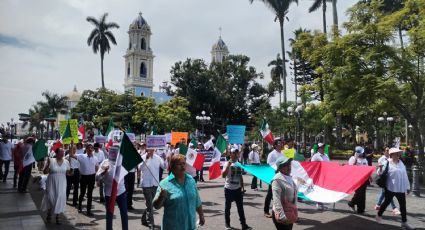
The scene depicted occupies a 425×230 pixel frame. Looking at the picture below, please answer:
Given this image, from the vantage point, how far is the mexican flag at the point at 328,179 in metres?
9.17

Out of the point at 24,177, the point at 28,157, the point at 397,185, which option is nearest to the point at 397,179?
the point at 397,185

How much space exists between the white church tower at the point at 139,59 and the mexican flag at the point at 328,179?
86.1m

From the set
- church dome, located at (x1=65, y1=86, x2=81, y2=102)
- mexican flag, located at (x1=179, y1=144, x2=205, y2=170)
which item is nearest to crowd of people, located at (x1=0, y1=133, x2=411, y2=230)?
mexican flag, located at (x1=179, y1=144, x2=205, y2=170)

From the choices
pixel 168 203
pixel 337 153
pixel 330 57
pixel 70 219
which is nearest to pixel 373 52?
pixel 330 57

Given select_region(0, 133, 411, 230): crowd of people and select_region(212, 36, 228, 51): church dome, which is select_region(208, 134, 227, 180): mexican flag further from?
select_region(212, 36, 228, 51): church dome

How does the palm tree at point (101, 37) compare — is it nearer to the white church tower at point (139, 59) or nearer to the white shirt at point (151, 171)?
the white church tower at point (139, 59)

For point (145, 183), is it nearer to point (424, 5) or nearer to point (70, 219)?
point (70, 219)

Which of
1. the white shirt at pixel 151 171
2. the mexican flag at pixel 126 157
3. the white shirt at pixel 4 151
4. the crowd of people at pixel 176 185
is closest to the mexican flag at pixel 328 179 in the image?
the crowd of people at pixel 176 185

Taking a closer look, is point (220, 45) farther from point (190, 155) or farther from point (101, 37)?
point (190, 155)

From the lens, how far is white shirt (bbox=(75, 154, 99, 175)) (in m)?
11.2

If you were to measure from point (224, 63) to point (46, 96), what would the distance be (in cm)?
4595

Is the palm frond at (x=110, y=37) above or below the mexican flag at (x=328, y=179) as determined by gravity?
above

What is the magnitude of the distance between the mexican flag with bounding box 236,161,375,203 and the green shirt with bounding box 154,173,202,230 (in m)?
4.16

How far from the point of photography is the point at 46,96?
88.6m
